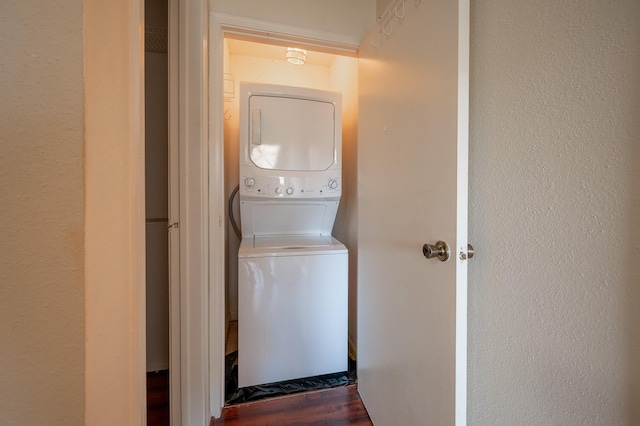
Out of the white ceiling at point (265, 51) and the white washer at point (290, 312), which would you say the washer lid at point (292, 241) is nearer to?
the white washer at point (290, 312)

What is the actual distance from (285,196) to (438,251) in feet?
3.71

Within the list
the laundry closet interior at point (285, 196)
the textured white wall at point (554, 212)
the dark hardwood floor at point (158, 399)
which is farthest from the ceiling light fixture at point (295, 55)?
the dark hardwood floor at point (158, 399)

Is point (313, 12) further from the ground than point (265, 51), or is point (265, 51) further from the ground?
point (265, 51)

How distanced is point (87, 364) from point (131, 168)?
12.4 inches

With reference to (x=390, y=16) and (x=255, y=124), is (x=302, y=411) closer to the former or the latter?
(x=255, y=124)

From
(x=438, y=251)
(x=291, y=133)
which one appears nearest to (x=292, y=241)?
(x=291, y=133)

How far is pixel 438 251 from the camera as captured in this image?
2.37 ft

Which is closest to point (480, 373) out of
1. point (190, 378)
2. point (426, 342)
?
point (426, 342)

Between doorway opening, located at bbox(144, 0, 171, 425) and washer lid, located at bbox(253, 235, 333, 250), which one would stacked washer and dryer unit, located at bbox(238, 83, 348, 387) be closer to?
washer lid, located at bbox(253, 235, 333, 250)

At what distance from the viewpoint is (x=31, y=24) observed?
297 millimetres

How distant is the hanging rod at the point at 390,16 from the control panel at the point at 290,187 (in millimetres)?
856

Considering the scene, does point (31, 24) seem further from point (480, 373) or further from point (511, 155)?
point (480, 373)

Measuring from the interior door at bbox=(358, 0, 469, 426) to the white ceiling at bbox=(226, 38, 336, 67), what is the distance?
1051 millimetres

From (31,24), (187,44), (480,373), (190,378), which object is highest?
(187,44)
